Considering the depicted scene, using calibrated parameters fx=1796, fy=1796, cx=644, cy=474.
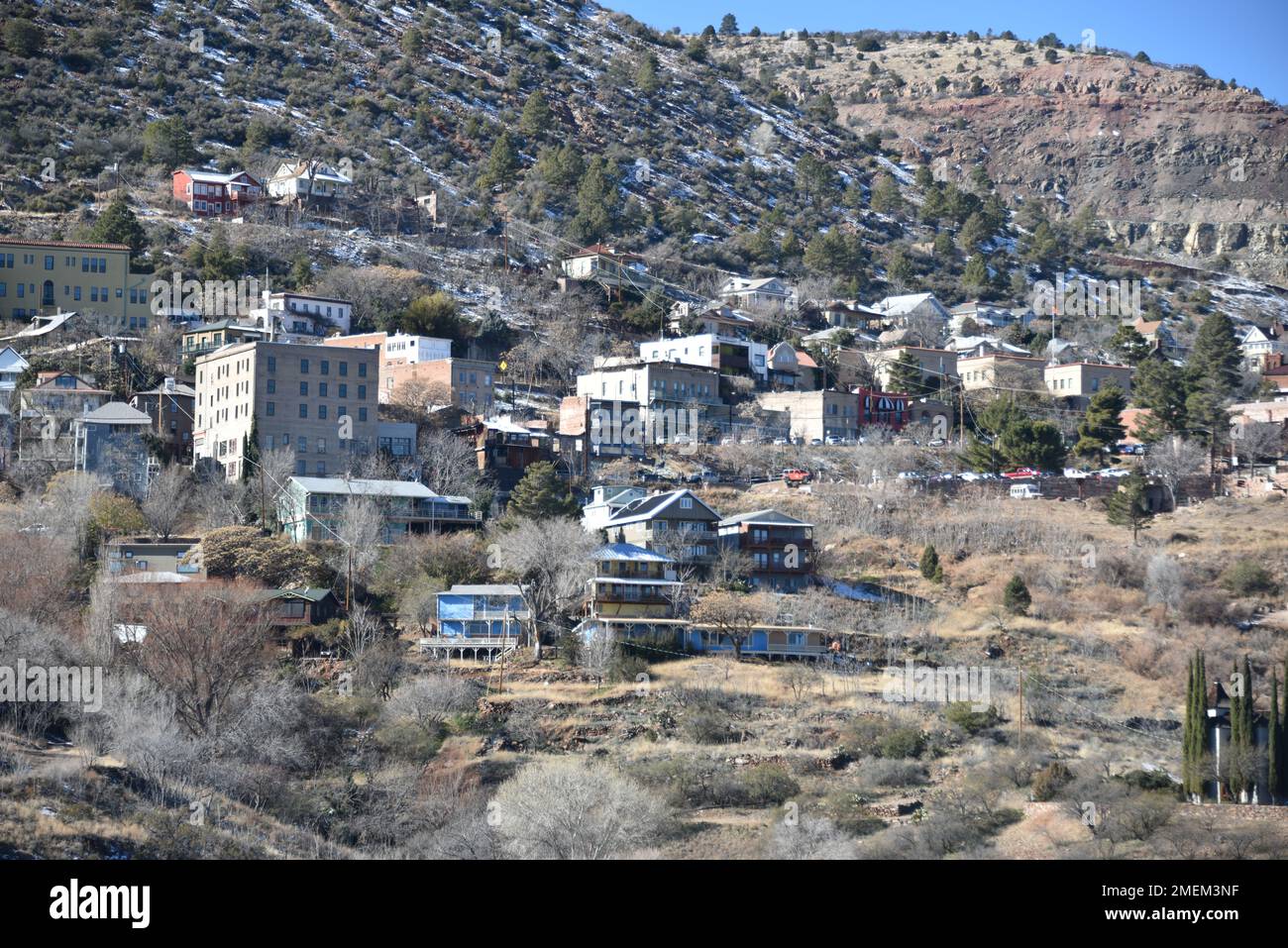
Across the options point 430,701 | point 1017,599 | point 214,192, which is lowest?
point 430,701

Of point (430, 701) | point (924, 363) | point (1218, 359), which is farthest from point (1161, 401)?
point (430, 701)

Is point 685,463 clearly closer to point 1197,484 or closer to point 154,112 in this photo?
point 1197,484

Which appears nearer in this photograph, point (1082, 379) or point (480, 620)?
point (480, 620)

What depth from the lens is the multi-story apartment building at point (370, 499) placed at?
66.6 m

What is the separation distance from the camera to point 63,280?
9269 cm

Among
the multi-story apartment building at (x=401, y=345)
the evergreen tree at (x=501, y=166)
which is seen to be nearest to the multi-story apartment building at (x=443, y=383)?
the multi-story apartment building at (x=401, y=345)

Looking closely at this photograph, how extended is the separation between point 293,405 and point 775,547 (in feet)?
69.4

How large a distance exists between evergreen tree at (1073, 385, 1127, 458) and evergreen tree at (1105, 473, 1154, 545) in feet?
37.9

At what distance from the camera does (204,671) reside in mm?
53000

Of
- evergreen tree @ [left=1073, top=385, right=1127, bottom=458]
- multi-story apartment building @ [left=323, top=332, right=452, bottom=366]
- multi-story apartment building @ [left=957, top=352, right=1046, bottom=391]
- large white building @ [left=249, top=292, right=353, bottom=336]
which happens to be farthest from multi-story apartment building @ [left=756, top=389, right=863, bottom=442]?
large white building @ [left=249, top=292, right=353, bottom=336]

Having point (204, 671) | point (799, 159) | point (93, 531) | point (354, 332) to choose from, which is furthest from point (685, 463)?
point (799, 159)

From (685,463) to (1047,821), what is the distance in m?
37.5

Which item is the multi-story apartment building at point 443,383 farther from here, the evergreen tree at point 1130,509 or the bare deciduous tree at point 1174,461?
the bare deciduous tree at point 1174,461

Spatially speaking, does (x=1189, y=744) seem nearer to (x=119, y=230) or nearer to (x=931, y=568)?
(x=931, y=568)
